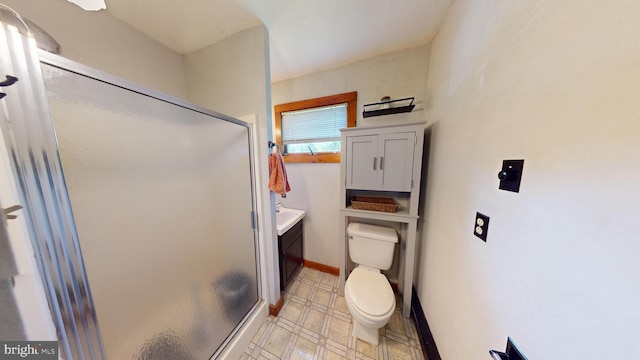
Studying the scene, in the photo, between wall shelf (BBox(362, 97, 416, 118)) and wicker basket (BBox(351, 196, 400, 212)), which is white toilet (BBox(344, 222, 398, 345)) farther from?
wall shelf (BBox(362, 97, 416, 118))

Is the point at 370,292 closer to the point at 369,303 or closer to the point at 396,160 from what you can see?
the point at 369,303

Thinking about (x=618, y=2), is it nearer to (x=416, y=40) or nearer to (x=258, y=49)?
(x=416, y=40)

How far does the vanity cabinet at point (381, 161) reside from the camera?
132cm

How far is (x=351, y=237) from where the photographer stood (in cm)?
156

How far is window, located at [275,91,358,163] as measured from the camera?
1.70m

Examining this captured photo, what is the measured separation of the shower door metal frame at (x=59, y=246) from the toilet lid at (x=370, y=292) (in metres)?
1.23

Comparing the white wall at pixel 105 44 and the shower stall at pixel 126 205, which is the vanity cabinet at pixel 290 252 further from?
the white wall at pixel 105 44

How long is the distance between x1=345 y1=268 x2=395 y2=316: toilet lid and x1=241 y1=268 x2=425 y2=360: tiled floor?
355mm

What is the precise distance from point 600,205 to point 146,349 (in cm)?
166

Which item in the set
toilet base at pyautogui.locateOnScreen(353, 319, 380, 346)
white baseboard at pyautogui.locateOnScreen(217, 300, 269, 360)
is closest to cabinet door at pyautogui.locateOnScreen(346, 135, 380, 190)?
toilet base at pyautogui.locateOnScreen(353, 319, 380, 346)

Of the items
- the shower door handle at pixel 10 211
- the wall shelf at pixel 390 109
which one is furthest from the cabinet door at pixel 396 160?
the shower door handle at pixel 10 211

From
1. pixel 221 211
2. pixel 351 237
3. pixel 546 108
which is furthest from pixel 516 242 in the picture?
pixel 221 211

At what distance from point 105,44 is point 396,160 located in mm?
2129

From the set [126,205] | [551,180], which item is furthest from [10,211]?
[551,180]
